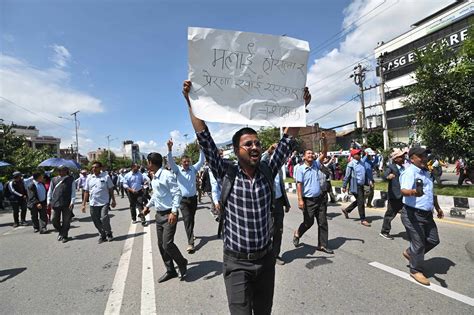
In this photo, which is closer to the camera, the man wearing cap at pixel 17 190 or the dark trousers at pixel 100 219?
the dark trousers at pixel 100 219

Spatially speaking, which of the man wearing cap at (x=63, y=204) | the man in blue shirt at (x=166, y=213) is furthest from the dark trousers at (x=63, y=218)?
the man in blue shirt at (x=166, y=213)

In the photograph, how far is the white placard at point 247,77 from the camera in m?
2.48

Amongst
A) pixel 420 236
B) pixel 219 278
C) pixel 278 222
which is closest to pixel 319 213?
pixel 278 222

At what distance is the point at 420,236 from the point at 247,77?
10.2ft

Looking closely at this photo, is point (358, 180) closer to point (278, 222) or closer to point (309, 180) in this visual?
point (309, 180)

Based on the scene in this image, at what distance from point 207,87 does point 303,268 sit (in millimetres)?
3253

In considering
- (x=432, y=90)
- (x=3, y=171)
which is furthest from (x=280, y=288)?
(x=3, y=171)

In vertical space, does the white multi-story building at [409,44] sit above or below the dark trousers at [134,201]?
above

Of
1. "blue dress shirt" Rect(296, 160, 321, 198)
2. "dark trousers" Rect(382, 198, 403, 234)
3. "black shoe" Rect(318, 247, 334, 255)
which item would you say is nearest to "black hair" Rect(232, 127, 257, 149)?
"blue dress shirt" Rect(296, 160, 321, 198)

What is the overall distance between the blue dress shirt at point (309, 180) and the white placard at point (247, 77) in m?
2.64

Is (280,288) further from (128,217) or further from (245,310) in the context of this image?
(128,217)

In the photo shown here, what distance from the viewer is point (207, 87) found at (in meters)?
2.50

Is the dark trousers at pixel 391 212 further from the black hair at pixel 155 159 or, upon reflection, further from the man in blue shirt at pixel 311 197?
the black hair at pixel 155 159

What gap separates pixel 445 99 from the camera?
1026cm
